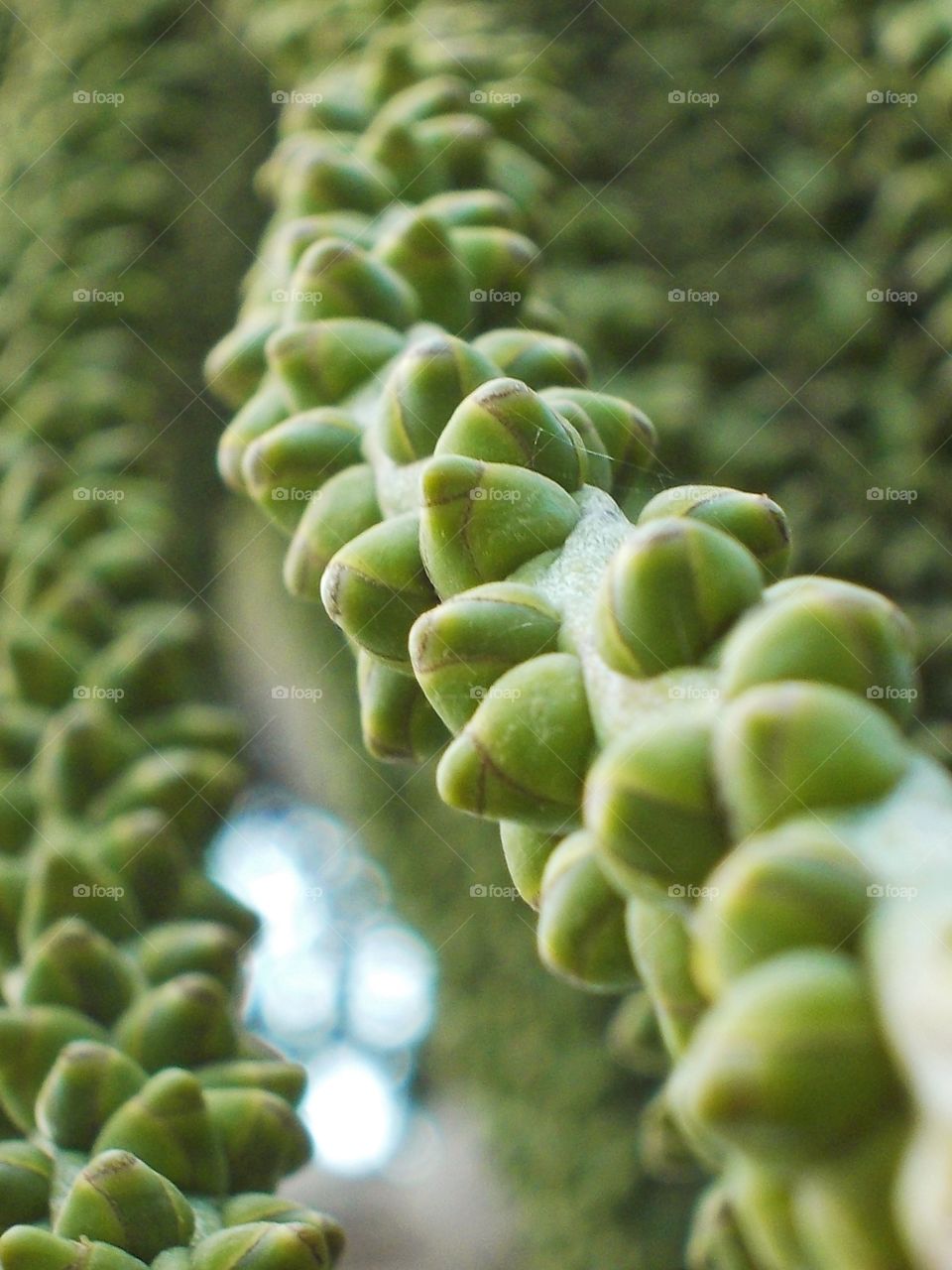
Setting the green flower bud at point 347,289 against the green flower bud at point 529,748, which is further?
the green flower bud at point 347,289

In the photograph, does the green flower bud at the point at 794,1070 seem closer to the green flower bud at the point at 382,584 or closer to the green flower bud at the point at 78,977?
the green flower bud at the point at 382,584

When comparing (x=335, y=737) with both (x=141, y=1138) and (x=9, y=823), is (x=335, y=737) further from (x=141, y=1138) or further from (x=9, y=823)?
(x=141, y=1138)

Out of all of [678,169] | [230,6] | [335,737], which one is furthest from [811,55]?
[335,737]
